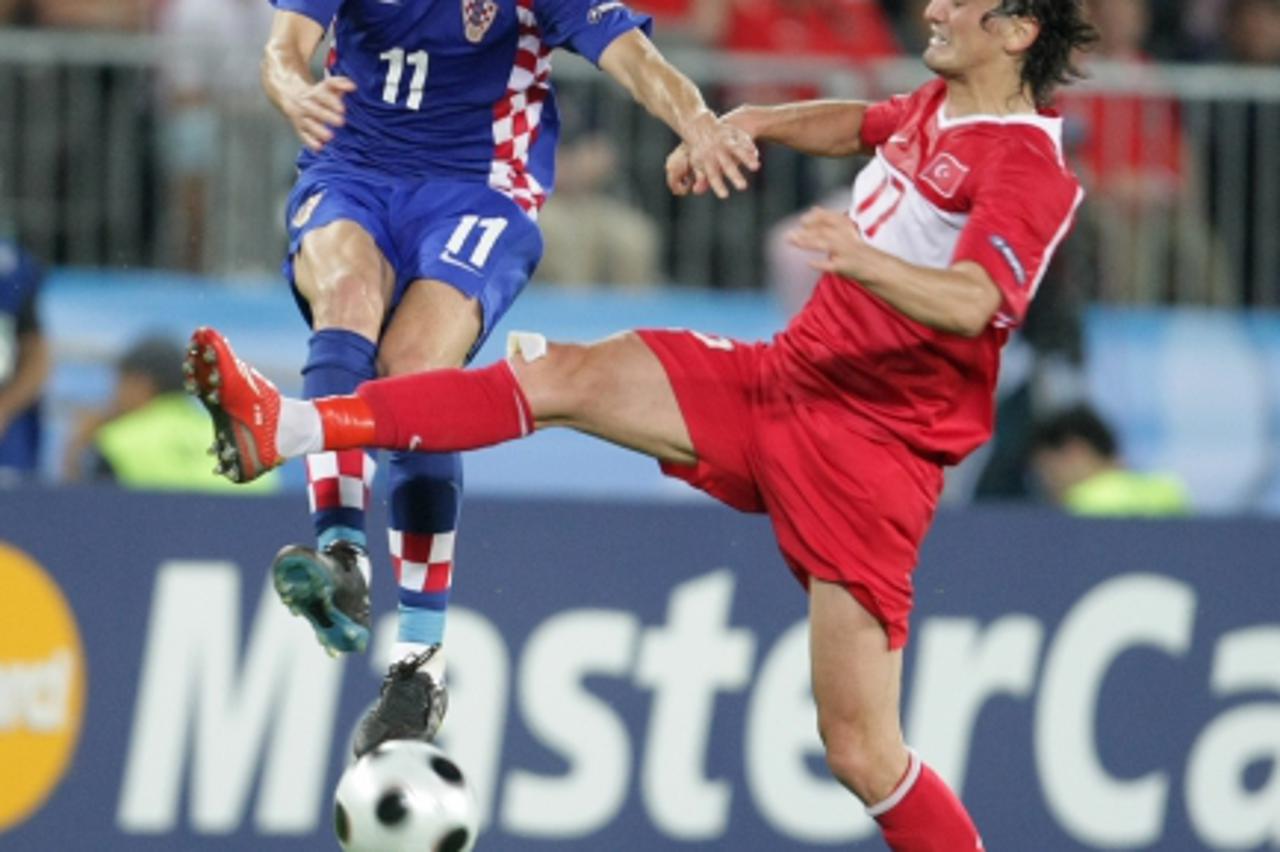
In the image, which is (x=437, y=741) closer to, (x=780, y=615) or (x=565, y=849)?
(x=565, y=849)

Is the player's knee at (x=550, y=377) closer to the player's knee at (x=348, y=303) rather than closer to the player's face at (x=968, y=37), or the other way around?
the player's knee at (x=348, y=303)

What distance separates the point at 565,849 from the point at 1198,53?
580 centimetres

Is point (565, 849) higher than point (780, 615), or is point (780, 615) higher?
point (780, 615)

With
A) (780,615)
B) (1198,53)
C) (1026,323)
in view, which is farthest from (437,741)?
(1198,53)

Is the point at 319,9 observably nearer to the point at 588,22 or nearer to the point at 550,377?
the point at 588,22

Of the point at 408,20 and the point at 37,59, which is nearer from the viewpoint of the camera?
the point at 408,20

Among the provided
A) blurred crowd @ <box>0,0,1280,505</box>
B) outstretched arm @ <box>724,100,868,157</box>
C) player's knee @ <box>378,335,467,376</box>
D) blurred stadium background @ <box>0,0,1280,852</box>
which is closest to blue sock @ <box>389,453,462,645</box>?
player's knee @ <box>378,335,467,376</box>

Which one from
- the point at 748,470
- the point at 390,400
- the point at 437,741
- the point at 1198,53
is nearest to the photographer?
the point at 390,400

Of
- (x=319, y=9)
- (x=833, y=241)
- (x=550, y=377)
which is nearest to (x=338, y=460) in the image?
(x=550, y=377)

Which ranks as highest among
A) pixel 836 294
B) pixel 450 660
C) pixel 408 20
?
pixel 408 20

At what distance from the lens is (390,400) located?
673cm

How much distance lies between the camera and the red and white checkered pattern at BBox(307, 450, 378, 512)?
7.15 metres

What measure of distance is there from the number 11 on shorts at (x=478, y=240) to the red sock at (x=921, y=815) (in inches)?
69.8

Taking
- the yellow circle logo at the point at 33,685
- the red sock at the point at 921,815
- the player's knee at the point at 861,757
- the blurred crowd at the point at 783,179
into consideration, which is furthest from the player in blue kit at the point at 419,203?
the blurred crowd at the point at 783,179
